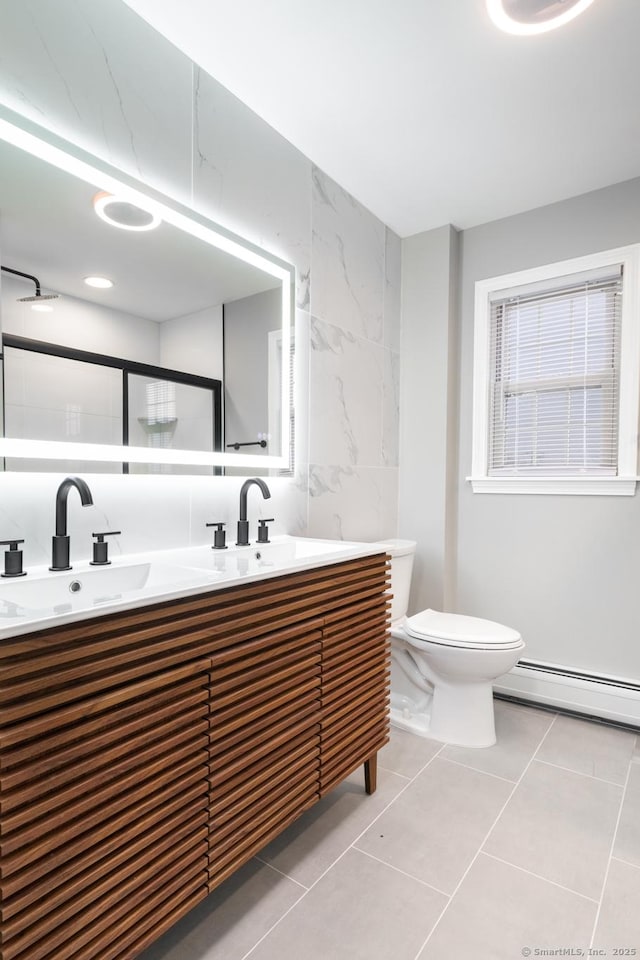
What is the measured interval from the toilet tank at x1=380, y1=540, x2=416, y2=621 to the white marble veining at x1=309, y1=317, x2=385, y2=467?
478 mm

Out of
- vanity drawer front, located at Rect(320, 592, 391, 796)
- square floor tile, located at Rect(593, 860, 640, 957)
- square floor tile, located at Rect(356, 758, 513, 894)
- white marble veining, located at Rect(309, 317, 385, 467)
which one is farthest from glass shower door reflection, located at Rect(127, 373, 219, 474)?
square floor tile, located at Rect(593, 860, 640, 957)

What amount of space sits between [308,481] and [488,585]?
4.01 feet

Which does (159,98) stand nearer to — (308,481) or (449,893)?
(308,481)

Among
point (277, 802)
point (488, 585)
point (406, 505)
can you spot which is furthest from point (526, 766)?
point (406, 505)

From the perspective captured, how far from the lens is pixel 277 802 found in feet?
4.37

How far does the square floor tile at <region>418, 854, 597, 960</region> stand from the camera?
4.00ft

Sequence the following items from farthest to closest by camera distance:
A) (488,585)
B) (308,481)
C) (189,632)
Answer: (488,585), (308,481), (189,632)

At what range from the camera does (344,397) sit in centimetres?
246

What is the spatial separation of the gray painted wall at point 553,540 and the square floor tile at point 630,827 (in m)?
0.63

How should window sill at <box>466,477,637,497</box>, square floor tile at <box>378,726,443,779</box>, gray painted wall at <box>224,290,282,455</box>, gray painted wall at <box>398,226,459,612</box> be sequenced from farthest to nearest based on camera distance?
gray painted wall at <box>398,226,459,612</box>
window sill at <box>466,477,637,497</box>
square floor tile at <box>378,726,443,779</box>
gray painted wall at <box>224,290,282,455</box>

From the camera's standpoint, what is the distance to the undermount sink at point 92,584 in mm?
1109

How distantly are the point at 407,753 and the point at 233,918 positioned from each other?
998 millimetres

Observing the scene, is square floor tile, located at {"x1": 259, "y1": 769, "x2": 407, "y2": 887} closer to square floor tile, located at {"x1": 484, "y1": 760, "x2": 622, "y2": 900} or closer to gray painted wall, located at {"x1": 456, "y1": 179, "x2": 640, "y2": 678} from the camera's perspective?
square floor tile, located at {"x1": 484, "y1": 760, "x2": 622, "y2": 900}

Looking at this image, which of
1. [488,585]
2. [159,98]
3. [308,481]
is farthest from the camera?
[488,585]
